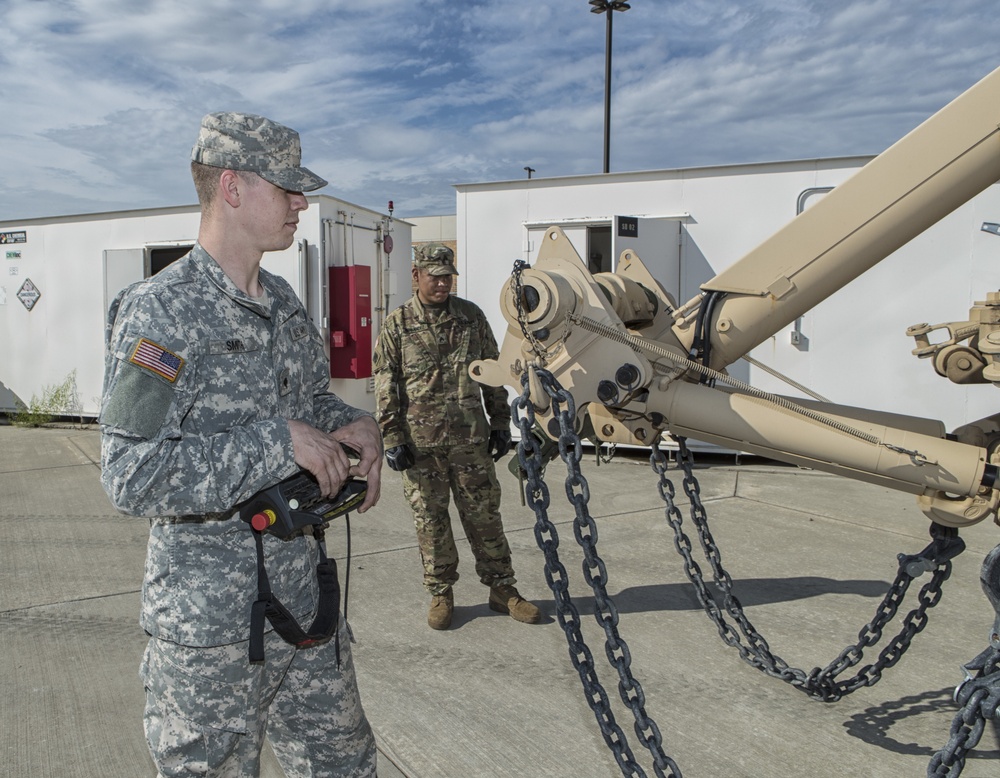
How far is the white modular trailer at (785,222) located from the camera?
7.23 metres

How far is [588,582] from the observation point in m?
Answer: 2.14

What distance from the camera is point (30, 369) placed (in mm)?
11141

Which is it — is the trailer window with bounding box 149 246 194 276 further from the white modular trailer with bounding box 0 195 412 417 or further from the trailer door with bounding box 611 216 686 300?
the trailer door with bounding box 611 216 686 300

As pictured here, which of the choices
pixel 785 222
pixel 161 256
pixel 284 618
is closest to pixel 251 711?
pixel 284 618

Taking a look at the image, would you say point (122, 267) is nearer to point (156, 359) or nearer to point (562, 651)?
point (562, 651)

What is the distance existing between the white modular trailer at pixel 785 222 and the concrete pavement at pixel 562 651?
4.73 feet

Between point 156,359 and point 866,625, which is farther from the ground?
point 156,359

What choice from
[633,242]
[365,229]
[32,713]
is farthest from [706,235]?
[32,713]

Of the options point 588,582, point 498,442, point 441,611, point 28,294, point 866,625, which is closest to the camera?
point 588,582

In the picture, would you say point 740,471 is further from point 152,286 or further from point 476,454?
point 152,286

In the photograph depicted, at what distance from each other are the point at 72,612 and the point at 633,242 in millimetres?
5602

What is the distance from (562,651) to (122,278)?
8481 mm

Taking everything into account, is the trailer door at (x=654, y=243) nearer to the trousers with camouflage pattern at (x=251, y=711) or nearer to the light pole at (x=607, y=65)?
the trousers with camouflage pattern at (x=251, y=711)

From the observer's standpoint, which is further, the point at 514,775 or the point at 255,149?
Result: the point at 514,775
